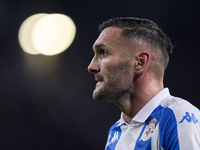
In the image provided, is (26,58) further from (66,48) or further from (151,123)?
(151,123)

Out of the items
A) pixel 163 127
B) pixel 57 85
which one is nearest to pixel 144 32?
pixel 163 127

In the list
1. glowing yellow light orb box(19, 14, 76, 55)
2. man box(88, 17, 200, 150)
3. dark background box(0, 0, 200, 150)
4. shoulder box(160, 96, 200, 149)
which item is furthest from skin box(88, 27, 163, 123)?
glowing yellow light orb box(19, 14, 76, 55)

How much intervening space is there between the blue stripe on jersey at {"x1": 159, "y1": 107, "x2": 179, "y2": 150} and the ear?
0.81ft

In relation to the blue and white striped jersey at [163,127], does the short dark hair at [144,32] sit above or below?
above

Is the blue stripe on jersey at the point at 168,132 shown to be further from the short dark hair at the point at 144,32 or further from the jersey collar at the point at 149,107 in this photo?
the short dark hair at the point at 144,32

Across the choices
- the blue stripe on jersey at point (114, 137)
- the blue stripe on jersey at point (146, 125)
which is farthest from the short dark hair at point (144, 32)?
the blue stripe on jersey at point (114, 137)

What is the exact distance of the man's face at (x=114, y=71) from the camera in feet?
4.00

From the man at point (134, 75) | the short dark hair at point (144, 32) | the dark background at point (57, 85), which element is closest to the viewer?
the man at point (134, 75)

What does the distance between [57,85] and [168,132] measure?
2.09m

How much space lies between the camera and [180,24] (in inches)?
107

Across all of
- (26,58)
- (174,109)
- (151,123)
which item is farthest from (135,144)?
(26,58)

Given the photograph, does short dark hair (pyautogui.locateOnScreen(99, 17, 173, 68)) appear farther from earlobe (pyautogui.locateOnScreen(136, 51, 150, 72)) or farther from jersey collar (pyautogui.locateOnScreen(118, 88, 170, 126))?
jersey collar (pyautogui.locateOnScreen(118, 88, 170, 126))

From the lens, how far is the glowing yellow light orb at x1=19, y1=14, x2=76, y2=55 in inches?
115

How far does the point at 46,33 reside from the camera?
3.11 meters
